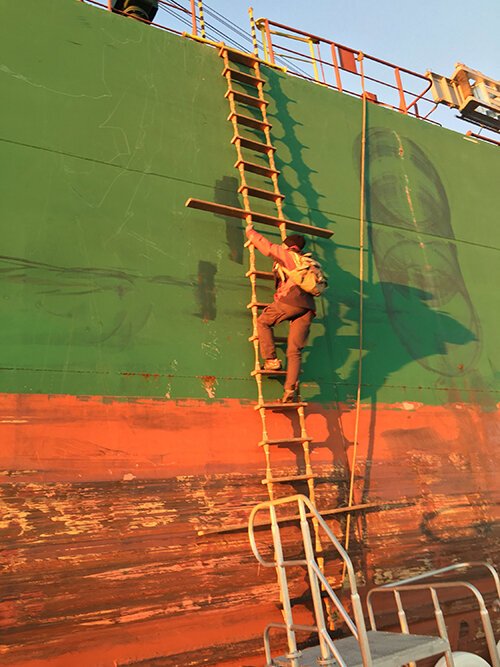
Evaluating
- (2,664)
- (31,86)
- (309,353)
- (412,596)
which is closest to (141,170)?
(31,86)

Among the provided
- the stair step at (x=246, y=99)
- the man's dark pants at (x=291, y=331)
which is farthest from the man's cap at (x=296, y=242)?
the stair step at (x=246, y=99)

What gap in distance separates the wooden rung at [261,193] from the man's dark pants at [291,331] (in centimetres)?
140

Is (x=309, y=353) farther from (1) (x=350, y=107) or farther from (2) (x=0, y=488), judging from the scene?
(1) (x=350, y=107)

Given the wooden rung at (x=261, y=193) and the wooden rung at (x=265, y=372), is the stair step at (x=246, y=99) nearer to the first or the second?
the wooden rung at (x=261, y=193)

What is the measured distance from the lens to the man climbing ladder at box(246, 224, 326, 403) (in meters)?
4.85

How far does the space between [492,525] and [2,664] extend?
4895 mm

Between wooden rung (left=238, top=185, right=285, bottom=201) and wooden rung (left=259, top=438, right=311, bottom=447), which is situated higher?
wooden rung (left=238, top=185, right=285, bottom=201)

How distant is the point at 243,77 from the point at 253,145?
3.73 feet

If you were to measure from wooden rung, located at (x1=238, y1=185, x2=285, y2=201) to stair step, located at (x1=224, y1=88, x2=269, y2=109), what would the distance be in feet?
4.23

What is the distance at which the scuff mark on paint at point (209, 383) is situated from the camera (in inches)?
190

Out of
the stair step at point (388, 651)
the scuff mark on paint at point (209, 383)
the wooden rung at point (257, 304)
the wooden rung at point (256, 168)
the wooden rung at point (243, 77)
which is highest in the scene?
the wooden rung at point (243, 77)

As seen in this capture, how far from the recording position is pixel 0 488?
377cm

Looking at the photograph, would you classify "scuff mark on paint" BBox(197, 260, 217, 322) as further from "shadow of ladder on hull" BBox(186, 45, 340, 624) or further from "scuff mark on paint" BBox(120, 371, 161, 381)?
"scuff mark on paint" BBox(120, 371, 161, 381)

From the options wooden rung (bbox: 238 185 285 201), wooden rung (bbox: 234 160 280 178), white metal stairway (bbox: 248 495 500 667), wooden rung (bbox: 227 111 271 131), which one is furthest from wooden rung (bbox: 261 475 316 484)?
wooden rung (bbox: 227 111 271 131)
